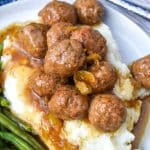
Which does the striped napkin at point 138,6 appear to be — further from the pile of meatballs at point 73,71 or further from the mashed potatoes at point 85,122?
the pile of meatballs at point 73,71

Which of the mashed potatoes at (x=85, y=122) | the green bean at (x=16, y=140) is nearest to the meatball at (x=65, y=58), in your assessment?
the mashed potatoes at (x=85, y=122)

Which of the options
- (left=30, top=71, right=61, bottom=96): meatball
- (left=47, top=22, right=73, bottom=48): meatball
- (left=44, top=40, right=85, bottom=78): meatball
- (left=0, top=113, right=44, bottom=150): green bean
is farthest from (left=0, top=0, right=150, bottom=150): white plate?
(left=0, top=113, right=44, bottom=150): green bean

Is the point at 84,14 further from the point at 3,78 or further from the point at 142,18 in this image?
the point at 3,78

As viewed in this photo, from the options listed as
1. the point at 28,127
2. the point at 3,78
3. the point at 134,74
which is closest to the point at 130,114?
the point at 134,74

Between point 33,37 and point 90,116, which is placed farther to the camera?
point 33,37

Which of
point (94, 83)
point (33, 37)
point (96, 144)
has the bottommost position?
point (96, 144)

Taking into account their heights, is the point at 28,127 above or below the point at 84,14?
below

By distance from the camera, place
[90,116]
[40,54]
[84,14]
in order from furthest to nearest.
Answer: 1. [84,14]
2. [40,54]
3. [90,116]
